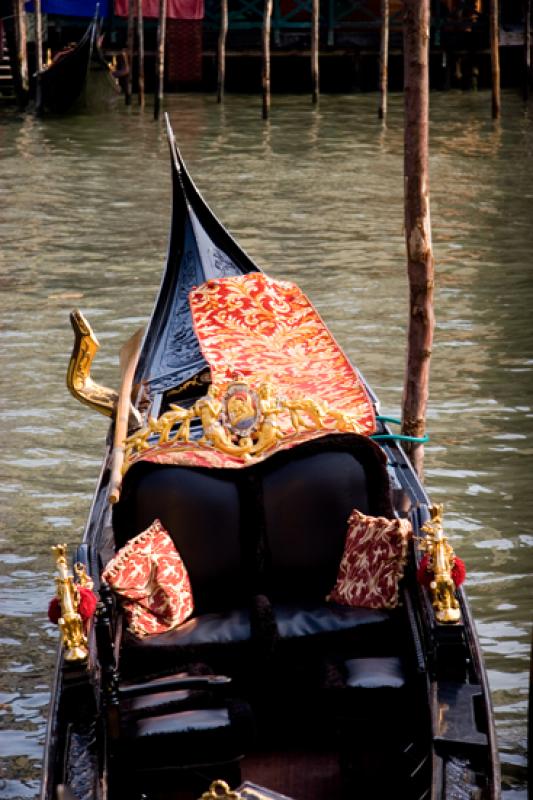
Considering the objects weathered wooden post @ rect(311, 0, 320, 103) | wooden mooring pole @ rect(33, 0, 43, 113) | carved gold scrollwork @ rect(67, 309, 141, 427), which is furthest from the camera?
wooden mooring pole @ rect(33, 0, 43, 113)

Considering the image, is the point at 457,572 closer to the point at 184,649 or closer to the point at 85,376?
the point at 184,649

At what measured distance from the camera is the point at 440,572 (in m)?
3.10

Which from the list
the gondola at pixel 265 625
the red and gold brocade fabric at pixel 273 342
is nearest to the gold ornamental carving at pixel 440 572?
the gondola at pixel 265 625

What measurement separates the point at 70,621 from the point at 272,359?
1.69 metres

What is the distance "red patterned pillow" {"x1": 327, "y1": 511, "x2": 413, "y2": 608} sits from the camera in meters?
3.36

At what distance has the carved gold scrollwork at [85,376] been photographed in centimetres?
416

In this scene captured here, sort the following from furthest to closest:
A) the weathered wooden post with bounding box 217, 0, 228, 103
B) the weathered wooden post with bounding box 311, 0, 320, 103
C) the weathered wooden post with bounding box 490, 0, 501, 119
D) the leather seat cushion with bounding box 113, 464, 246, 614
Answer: the weathered wooden post with bounding box 217, 0, 228, 103, the weathered wooden post with bounding box 311, 0, 320, 103, the weathered wooden post with bounding box 490, 0, 501, 119, the leather seat cushion with bounding box 113, 464, 246, 614

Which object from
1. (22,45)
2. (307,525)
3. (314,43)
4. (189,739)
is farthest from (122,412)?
(22,45)

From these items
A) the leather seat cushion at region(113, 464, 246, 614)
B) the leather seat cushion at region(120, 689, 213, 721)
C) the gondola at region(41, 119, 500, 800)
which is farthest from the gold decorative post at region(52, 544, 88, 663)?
the leather seat cushion at region(113, 464, 246, 614)

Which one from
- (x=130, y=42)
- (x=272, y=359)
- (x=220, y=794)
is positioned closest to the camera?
(x=220, y=794)

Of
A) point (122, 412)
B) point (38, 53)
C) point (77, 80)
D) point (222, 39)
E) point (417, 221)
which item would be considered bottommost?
point (122, 412)

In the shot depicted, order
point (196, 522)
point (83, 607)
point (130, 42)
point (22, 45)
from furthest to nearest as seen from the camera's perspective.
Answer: point (130, 42) → point (22, 45) → point (196, 522) → point (83, 607)

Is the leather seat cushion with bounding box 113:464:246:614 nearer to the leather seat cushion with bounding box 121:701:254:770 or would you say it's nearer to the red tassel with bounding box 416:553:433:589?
the red tassel with bounding box 416:553:433:589

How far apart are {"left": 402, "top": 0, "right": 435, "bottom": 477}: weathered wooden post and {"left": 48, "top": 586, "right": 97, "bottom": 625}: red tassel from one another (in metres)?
1.98
